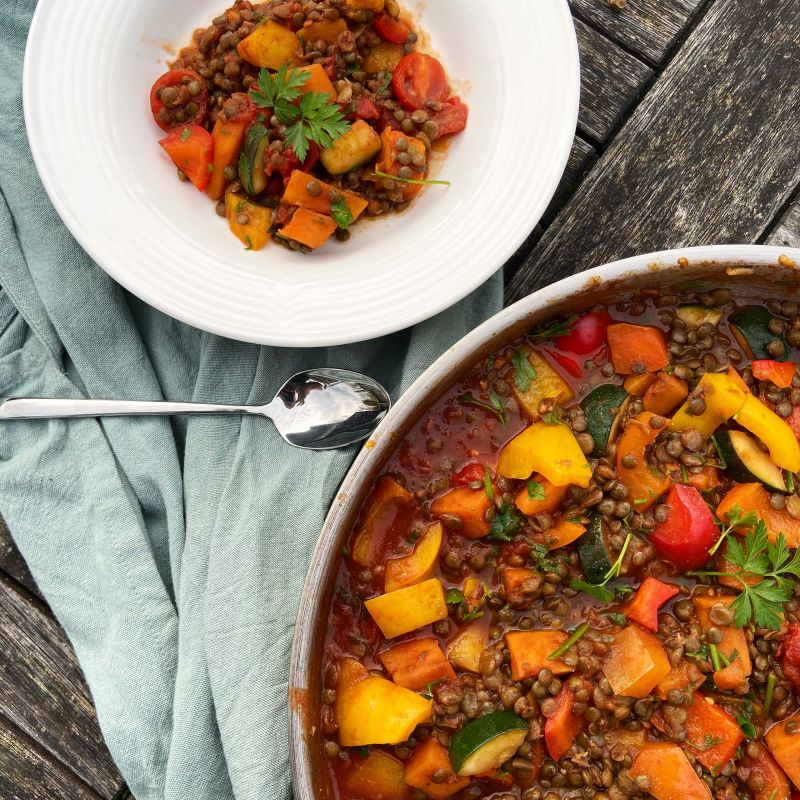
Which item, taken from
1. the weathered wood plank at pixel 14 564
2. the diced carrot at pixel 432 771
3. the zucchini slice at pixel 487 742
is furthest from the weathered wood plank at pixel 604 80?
the weathered wood plank at pixel 14 564

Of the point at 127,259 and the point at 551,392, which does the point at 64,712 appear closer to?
the point at 127,259

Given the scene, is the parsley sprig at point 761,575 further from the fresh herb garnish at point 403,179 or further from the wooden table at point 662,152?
the fresh herb garnish at point 403,179

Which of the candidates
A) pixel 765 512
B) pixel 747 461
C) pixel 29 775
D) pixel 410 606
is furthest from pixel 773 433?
pixel 29 775

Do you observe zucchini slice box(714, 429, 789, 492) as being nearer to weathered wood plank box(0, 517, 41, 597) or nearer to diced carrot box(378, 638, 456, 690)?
diced carrot box(378, 638, 456, 690)

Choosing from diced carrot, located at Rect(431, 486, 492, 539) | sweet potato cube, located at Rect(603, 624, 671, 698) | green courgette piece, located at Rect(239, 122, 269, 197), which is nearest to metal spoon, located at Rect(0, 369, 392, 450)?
diced carrot, located at Rect(431, 486, 492, 539)

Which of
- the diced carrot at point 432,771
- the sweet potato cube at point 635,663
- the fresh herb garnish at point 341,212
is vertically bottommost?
the diced carrot at point 432,771

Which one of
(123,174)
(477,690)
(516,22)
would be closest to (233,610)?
(477,690)
